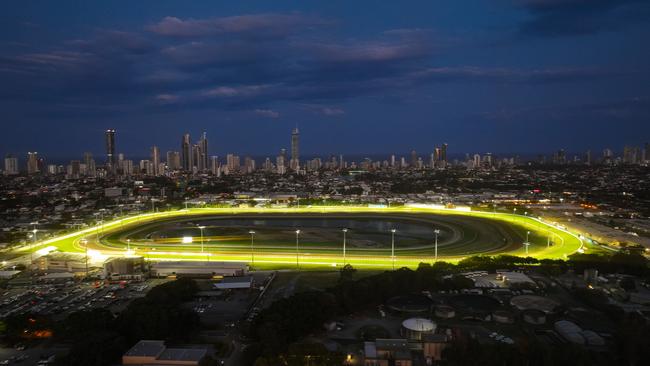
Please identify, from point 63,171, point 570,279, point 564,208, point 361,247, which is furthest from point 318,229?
point 63,171

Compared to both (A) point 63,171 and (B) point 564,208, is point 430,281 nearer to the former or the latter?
(B) point 564,208

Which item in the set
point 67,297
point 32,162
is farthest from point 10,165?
point 67,297

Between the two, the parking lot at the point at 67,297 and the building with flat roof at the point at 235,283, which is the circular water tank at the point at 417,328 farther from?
the parking lot at the point at 67,297

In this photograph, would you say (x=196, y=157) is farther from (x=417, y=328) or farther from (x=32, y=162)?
(x=417, y=328)

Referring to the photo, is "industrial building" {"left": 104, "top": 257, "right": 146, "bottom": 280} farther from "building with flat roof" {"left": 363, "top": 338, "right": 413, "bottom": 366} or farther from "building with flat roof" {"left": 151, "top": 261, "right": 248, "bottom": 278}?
"building with flat roof" {"left": 363, "top": 338, "right": 413, "bottom": 366}

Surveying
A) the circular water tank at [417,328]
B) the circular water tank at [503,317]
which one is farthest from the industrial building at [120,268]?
the circular water tank at [503,317]

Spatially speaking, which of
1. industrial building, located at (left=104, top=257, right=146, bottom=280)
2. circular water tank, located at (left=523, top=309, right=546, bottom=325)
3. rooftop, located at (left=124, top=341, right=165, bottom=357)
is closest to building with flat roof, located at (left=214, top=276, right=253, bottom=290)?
industrial building, located at (left=104, top=257, right=146, bottom=280)
